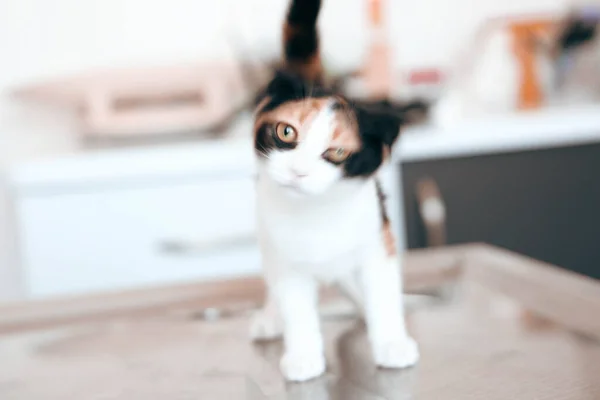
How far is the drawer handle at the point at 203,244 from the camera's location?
0.99 metres

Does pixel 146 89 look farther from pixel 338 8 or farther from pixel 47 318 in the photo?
pixel 47 318

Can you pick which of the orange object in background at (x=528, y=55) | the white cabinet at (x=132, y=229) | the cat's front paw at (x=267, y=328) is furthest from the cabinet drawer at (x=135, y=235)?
the orange object in background at (x=528, y=55)

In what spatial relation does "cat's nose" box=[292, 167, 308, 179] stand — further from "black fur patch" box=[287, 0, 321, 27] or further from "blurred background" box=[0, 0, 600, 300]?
"blurred background" box=[0, 0, 600, 300]

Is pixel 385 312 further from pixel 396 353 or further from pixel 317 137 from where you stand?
pixel 317 137

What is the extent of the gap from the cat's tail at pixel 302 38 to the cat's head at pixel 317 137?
1 cm

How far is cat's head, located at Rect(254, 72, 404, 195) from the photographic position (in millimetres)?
372

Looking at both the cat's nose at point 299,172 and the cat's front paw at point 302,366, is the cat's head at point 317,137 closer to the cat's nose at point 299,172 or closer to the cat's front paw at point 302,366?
A: the cat's nose at point 299,172

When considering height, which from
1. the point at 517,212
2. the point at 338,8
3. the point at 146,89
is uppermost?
the point at 338,8

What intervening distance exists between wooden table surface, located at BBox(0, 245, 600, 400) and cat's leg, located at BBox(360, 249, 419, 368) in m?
0.01

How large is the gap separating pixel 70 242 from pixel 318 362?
626 mm

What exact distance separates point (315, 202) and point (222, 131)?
781 mm

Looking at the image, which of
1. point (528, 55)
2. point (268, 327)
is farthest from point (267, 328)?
point (528, 55)

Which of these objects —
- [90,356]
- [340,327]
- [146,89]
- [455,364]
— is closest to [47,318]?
[90,356]

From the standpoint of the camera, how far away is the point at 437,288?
26.4 inches
